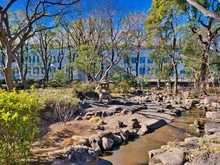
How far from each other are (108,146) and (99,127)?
5.74 ft

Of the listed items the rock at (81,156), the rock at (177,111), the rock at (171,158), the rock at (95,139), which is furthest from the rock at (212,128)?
the rock at (81,156)

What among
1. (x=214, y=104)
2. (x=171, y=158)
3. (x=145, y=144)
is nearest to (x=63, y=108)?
(x=145, y=144)

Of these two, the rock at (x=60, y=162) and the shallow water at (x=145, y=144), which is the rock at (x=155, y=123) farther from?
the rock at (x=60, y=162)

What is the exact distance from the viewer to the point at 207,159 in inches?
170

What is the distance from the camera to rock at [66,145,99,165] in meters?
4.29

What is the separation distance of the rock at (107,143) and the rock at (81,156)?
174 centimetres

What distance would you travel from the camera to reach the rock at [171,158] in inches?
193

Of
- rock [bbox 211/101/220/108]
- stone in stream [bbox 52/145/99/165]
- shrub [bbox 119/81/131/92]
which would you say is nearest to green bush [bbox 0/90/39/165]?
stone in stream [bbox 52/145/99/165]

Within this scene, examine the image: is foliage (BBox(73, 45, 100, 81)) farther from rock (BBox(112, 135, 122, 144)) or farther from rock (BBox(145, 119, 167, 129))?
rock (BBox(112, 135, 122, 144))

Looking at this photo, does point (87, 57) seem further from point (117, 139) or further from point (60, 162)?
point (60, 162)

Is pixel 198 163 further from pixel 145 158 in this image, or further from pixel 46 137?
pixel 46 137

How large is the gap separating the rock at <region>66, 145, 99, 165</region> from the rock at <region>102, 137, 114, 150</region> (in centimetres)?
174

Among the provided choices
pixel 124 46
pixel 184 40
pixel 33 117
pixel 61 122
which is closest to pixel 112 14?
pixel 124 46

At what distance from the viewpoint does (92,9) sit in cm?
2114
